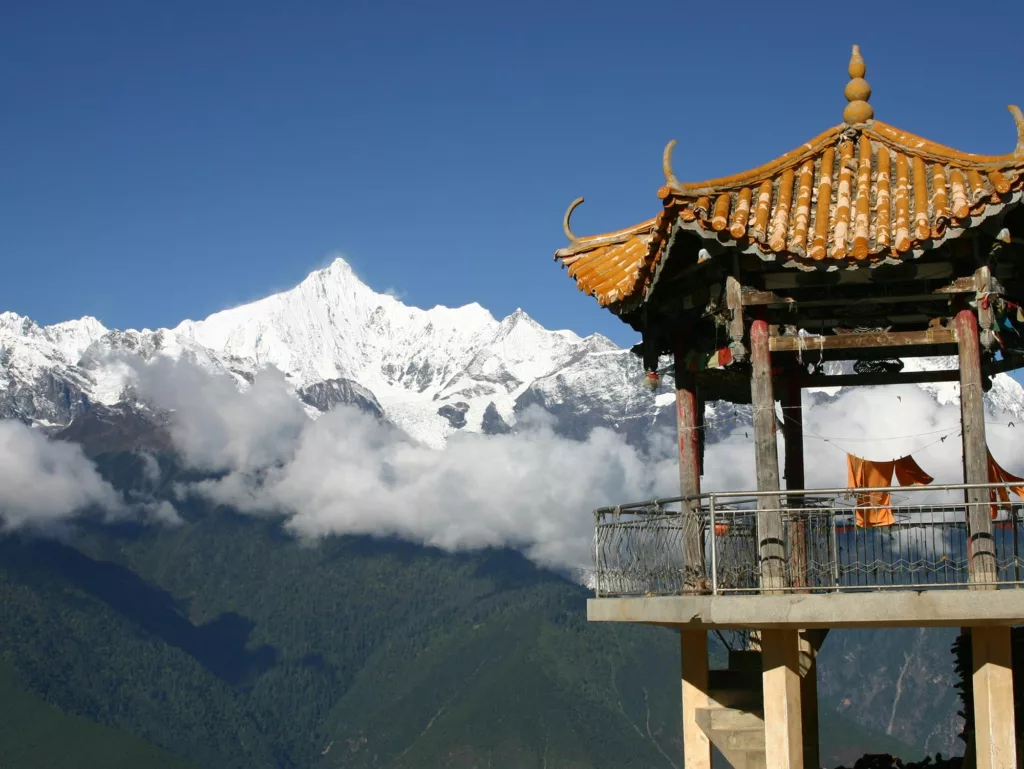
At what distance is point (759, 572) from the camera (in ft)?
76.2

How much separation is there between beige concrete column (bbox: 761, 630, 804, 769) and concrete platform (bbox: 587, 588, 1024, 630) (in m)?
0.72

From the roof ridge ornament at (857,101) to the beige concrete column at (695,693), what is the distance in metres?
9.48

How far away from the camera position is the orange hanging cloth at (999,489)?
75.8 feet

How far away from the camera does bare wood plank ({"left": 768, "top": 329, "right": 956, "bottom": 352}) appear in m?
23.6

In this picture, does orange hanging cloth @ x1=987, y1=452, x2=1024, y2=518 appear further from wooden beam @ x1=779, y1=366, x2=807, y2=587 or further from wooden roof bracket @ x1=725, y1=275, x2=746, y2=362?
wooden beam @ x1=779, y1=366, x2=807, y2=587

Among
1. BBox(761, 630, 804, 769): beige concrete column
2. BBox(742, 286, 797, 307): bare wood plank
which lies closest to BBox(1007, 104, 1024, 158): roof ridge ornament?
BBox(742, 286, 797, 307): bare wood plank

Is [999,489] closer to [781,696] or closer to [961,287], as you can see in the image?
[961,287]

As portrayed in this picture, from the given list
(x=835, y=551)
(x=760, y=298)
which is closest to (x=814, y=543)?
(x=835, y=551)

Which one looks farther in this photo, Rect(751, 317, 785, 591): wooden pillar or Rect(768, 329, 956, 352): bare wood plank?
Rect(768, 329, 956, 352): bare wood plank

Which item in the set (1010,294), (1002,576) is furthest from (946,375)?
(1002,576)

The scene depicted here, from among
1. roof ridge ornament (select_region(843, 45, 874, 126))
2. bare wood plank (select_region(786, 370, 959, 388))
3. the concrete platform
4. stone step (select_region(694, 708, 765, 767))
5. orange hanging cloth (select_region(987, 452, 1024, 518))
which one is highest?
roof ridge ornament (select_region(843, 45, 874, 126))

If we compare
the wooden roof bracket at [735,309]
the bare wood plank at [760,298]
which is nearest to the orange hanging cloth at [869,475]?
the wooden roof bracket at [735,309]

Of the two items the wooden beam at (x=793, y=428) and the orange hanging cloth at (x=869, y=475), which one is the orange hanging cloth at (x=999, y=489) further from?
the wooden beam at (x=793, y=428)

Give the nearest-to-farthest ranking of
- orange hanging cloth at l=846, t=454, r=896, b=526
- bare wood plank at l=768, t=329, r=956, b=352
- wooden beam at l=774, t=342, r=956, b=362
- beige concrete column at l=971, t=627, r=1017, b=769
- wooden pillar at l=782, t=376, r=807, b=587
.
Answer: beige concrete column at l=971, t=627, r=1017, b=769
bare wood plank at l=768, t=329, r=956, b=352
orange hanging cloth at l=846, t=454, r=896, b=526
wooden beam at l=774, t=342, r=956, b=362
wooden pillar at l=782, t=376, r=807, b=587
